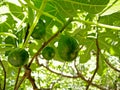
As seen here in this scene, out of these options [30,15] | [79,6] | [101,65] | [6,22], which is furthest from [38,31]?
[101,65]

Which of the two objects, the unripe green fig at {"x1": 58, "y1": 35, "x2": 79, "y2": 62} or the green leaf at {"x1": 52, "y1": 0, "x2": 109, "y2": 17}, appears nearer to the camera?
the green leaf at {"x1": 52, "y1": 0, "x2": 109, "y2": 17}

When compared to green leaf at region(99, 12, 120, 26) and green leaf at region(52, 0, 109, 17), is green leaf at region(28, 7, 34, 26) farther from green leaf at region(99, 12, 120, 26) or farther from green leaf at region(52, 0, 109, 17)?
green leaf at region(99, 12, 120, 26)

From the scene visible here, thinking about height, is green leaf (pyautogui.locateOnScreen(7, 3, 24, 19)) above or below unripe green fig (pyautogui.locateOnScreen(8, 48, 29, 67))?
above

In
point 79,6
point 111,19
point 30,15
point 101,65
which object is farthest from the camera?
point 101,65

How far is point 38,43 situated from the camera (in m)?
1.89

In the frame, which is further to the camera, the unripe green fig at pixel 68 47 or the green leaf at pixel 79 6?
the unripe green fig at pixel 68 47

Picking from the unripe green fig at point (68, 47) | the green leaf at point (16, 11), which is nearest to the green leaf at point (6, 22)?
the green leaf at point (16, 11)

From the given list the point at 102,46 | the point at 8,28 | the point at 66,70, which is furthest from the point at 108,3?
the point at 66,70

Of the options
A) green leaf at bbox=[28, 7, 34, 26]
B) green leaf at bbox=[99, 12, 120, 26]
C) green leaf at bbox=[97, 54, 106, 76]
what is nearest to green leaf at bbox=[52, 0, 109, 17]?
green leaf at bbox=[28, 7, 34, 26]

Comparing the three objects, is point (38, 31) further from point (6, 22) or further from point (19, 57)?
point (6, 22)

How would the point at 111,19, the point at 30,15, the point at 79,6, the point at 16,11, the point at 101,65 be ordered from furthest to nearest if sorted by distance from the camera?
the point at 101,65
the point at 111,19
the point at 16,11
the point at 30,15
the point at 79,6

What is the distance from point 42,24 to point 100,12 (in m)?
0.31

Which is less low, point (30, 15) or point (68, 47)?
point (30, 15)

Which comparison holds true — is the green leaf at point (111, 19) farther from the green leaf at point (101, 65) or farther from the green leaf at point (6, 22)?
the green leaf at point (101, 65)
